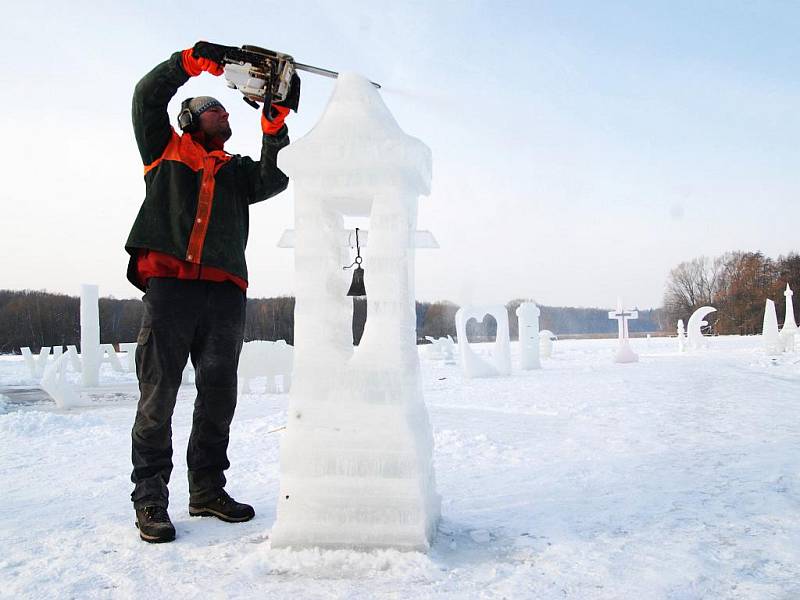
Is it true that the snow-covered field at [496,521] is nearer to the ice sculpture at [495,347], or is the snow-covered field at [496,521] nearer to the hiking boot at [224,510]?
the hiking boot at [224,510]

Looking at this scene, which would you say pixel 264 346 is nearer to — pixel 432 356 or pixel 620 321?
pixel 432 356

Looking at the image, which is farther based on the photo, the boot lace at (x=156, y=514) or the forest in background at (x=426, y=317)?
the forest in background at (x=426, y=317)

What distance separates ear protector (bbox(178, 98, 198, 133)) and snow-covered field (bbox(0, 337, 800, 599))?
6.28 ft

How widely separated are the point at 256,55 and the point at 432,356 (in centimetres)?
1615

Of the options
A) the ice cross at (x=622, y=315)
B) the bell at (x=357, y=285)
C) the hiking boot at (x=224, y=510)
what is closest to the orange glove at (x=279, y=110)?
the bell at (x=357, y=285)

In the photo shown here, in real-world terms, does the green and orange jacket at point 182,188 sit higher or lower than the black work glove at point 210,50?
lower

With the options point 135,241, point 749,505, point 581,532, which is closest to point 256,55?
point 135,241

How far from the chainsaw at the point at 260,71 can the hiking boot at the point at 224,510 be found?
1883 millimetres

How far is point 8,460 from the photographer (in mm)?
4191

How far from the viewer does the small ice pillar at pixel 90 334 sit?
39.4 feet

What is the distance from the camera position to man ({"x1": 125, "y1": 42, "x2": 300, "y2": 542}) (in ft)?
8.61

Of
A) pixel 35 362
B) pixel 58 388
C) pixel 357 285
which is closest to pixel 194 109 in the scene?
pixel 357 285

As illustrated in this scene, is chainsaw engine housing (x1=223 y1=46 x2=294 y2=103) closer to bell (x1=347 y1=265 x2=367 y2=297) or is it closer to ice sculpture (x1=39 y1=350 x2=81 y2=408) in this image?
bell (x1=347 y1=265 x2=367 y2=297)

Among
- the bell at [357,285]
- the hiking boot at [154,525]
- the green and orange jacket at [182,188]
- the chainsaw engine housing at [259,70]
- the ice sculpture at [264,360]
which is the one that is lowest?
the hiking boot at [154,525]
